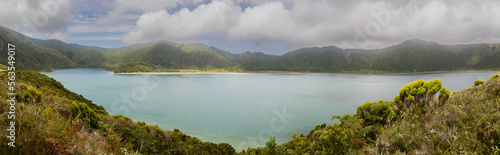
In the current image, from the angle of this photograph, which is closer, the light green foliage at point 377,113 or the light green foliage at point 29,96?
the light green foliage at point 29,96

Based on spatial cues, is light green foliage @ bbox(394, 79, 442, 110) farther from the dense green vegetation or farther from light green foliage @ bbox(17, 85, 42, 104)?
light green foliage @ bbox(17, 85, 42, 104)

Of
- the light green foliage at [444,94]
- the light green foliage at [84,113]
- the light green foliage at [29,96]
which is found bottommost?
the light green foliage at [84,113]

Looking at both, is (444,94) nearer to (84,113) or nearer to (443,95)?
(443,95)

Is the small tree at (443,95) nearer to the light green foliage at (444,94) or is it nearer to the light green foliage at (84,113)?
the light green foliage at (444,94)

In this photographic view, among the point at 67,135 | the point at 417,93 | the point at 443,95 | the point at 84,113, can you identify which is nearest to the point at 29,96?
the point at 84,113

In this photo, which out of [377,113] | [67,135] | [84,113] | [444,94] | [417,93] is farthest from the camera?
[417,93]

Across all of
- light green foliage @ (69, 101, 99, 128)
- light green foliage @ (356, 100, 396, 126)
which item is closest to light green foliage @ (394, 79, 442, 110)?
light green foliage @ (356, 100, 396, 126)

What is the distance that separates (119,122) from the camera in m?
9.70

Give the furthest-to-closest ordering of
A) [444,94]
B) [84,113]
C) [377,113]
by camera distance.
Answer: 1. [444,94]
2. [377,113]
3. [84,113]

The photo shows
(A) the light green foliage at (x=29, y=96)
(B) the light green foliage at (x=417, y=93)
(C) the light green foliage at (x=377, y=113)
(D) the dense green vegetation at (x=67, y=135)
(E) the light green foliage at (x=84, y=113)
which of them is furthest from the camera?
(B) the light green foliage at (x=417, y=93)

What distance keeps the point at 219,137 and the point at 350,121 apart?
15096 mm

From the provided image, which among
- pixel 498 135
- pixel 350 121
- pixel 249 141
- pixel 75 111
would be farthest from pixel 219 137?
pixel 498 135

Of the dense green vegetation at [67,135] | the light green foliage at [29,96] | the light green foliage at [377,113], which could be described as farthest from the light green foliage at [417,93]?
the light green foliage at [29,96]

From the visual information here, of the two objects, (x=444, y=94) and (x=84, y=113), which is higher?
(x=444, y=94)
